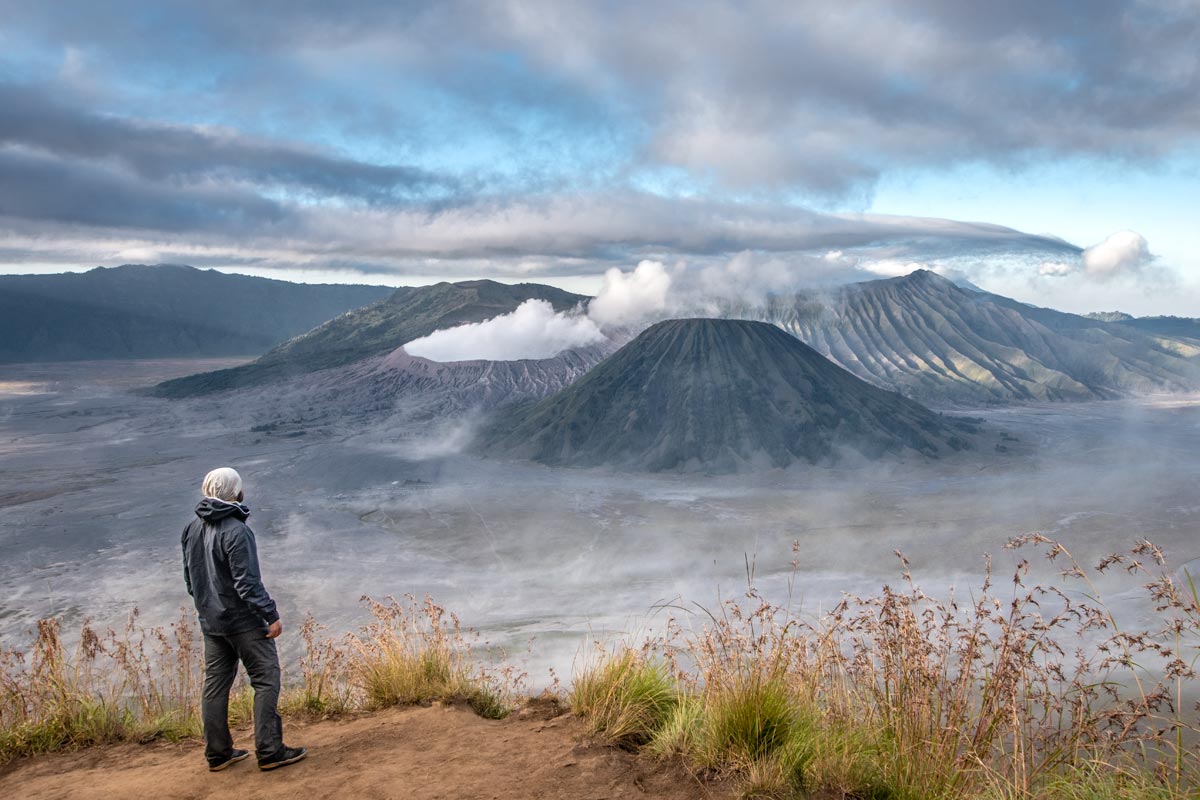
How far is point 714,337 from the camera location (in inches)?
2040

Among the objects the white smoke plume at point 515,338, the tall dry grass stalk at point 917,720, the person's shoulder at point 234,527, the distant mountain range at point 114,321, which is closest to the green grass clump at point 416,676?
the person's shoulder at point 234,527

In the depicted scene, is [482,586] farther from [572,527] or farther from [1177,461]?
[1177,461]

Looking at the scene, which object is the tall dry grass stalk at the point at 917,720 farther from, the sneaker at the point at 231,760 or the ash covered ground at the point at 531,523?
the ash covered ground at the point at 531,523

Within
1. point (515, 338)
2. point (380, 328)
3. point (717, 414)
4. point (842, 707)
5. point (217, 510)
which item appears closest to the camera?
point (842, 707)

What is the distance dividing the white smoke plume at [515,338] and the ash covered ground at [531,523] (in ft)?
49.2

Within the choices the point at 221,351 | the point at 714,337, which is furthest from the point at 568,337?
the point at 221,351

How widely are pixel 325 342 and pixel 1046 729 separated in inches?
4287

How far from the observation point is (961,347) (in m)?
88.6

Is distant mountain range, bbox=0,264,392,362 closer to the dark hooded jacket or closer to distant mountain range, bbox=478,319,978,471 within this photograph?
distant mountain range, bbox=478,319,978,471

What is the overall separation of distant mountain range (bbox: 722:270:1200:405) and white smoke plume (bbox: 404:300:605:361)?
61.2 ft

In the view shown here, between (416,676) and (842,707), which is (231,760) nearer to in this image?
(416,676)

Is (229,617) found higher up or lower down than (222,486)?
lower down

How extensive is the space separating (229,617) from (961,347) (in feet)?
308

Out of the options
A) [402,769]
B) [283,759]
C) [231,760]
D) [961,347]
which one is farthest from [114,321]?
[402,769]
